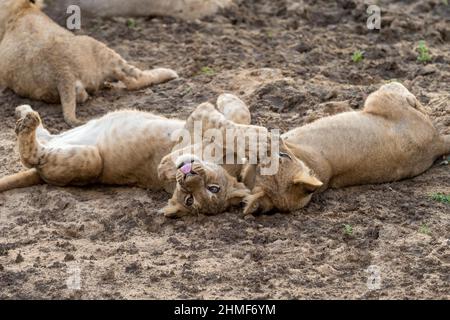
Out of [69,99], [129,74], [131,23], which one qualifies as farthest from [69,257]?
[131,23]

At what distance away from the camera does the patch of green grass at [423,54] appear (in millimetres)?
9023

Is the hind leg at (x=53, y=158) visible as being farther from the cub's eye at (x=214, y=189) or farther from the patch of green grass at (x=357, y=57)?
the patch of green grass at (x=357, y=57)

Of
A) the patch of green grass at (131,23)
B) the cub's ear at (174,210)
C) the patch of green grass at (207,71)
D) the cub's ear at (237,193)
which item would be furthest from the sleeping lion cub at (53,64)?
the cub's ear at (237,193)

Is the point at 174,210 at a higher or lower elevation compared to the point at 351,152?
lower

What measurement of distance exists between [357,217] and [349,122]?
79 cm

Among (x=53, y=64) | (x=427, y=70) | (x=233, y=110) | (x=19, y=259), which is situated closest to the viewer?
(x=19, y=259)

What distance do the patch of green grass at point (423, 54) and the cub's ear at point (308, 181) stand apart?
295 centimetres

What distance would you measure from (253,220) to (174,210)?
458mm

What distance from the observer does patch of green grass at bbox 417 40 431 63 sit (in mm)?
9023

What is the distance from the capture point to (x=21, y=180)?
22.9ft

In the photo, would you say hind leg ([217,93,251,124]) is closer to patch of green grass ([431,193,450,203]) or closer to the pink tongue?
the pink tongue

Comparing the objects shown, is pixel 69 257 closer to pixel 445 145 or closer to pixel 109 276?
pixel 109 276

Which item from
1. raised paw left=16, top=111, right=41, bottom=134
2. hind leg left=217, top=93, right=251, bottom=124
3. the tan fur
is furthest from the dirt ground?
the tan fur

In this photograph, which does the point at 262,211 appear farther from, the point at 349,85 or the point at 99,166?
the point at 349,85
